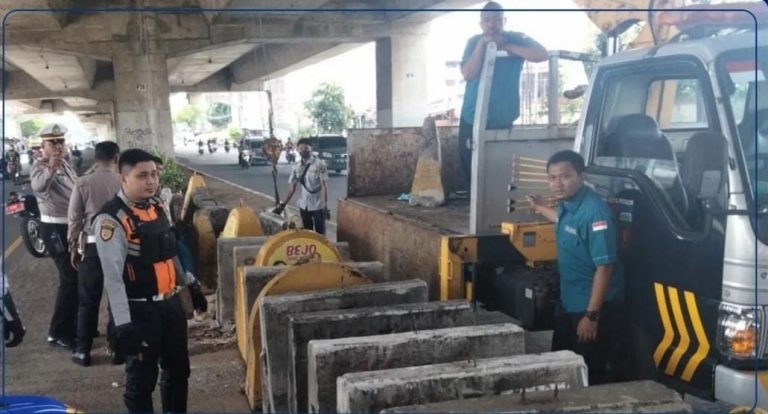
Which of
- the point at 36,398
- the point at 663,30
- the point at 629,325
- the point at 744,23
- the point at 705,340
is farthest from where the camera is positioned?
the point at 663,30

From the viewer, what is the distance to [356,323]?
3195 millimetres

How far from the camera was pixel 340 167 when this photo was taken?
70.9 feet

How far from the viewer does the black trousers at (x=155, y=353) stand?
3.45 m

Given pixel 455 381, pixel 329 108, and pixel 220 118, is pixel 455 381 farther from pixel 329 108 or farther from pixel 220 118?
pixel 329 108

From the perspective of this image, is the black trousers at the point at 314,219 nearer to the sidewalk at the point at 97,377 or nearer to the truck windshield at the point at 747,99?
the sidewalk at the point at 97,377

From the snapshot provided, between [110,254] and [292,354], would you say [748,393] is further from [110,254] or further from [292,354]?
[110,254]

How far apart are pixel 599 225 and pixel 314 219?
241 inches

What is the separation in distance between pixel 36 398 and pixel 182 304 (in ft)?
5.24

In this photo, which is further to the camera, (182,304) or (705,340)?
(182,304)

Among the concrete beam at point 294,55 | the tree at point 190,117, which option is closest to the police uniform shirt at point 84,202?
the tree at point 190,117

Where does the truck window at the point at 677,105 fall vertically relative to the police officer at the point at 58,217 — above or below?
above

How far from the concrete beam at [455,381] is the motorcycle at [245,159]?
19.9 m

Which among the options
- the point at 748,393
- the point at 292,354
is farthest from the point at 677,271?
the point at 292,354

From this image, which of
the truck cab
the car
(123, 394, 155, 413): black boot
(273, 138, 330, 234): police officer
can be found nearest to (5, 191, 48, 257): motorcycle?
(123, 394, 155, 413): black boot
